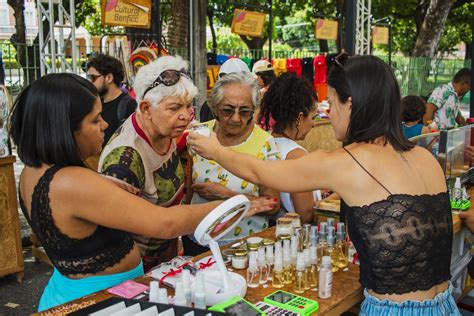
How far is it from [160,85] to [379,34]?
10982 millimetres

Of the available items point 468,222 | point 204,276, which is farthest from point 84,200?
point 468,222

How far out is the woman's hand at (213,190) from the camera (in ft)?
8.23

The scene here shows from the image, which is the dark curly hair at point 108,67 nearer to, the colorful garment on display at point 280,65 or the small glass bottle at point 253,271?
the small glass bottle at point 253,271

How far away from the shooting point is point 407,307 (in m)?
1.78

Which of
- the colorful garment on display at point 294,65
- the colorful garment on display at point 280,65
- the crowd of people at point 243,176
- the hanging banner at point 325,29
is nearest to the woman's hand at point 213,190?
the crowd of people at point 243,176

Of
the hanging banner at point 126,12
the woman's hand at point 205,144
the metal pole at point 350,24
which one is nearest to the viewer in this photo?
the woman's hand at point 205,144

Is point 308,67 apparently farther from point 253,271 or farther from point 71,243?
point 71,243

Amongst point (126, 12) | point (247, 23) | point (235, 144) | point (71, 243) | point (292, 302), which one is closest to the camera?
point (71, 243)

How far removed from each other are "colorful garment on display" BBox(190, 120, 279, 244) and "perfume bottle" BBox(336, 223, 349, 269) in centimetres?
52

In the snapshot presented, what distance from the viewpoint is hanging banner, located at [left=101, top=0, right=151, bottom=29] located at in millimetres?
5988

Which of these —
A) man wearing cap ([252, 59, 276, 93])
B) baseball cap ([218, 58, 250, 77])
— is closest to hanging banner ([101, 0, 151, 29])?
man wearing cap ([252, 59, 276, 93])

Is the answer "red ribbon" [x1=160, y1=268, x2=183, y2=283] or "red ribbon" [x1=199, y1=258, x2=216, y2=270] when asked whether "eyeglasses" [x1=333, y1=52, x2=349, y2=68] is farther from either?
"red ribbon" [x1=160, y1=268, x2=183, y2=283]

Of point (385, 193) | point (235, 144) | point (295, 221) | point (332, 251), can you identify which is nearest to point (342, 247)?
point (332, 251)

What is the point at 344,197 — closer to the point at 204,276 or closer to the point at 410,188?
the point at 410,188
